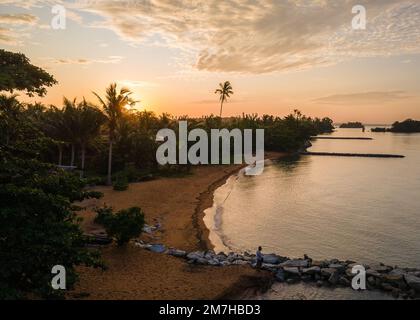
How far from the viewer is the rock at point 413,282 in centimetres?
1484

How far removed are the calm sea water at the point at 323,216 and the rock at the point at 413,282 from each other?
10.5ft

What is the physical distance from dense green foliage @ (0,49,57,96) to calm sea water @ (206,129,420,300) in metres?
14.0

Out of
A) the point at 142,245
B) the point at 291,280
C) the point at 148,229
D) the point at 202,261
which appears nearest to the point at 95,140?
the point at 148,229

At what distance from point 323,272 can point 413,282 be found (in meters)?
3.42

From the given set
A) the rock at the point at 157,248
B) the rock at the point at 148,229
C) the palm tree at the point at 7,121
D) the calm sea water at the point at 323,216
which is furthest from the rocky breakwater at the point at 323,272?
the palm tree at the point at 7,121

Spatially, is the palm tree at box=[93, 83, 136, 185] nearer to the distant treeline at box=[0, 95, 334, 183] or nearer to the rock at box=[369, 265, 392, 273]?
the distant treeline at box=[0, 95, 334, 183]

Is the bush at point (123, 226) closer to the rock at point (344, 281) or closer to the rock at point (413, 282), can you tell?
the rock at point (344, 281)

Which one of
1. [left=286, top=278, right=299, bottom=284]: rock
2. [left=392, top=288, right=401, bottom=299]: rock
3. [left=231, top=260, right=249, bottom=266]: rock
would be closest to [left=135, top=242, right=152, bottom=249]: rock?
[left=231, top=260, right=249, bottom=266]: rock

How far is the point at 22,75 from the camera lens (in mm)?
8492

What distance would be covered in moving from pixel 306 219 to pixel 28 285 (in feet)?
71.3

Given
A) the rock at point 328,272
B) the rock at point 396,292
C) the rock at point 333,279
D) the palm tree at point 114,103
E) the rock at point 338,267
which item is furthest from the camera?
the palm tree at point 114,103

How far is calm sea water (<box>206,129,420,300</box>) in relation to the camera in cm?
2053

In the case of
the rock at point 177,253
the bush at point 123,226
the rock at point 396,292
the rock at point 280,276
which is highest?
the bush at point 123,226
